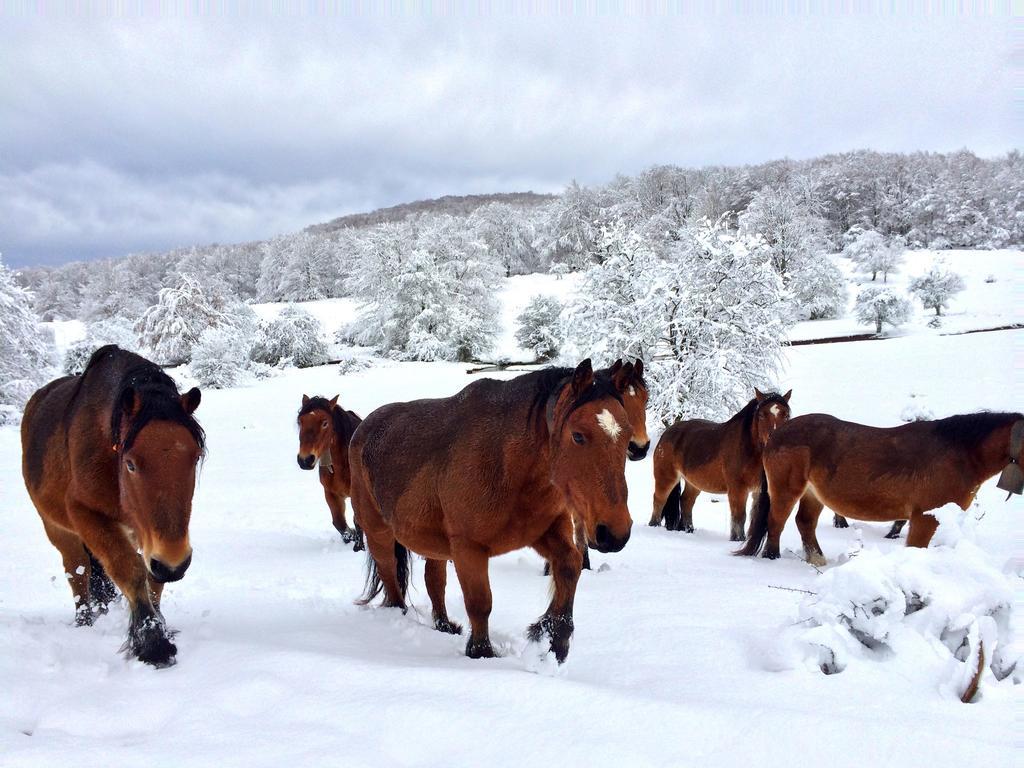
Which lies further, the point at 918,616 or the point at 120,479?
the point at 120,479

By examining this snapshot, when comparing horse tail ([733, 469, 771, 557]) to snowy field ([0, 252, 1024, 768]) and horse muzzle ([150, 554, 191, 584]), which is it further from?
horse muzzle ([150, 554, 191, 584])

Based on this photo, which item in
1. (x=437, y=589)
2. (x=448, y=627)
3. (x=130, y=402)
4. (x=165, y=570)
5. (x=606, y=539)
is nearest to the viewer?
(x=606, y=539)

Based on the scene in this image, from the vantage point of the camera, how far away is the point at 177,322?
115ft

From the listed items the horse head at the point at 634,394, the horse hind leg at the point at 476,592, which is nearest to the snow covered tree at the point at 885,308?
the horse head at the point at 634,394

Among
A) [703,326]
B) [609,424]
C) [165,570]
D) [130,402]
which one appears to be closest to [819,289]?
[703,326]

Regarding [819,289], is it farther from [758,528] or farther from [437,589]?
[437,589]

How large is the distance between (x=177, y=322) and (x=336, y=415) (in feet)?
108

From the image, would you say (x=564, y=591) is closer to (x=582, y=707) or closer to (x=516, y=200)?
(x=582, y=707)

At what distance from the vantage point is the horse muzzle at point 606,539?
8.94 feet

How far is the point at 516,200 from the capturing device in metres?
127

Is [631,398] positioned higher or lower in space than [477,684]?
higher

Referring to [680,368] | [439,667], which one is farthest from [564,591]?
[680,368]

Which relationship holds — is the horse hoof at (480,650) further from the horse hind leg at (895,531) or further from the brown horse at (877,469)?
the horse hind leg at (895,531)

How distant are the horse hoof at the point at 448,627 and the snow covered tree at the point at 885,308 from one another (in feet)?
115
